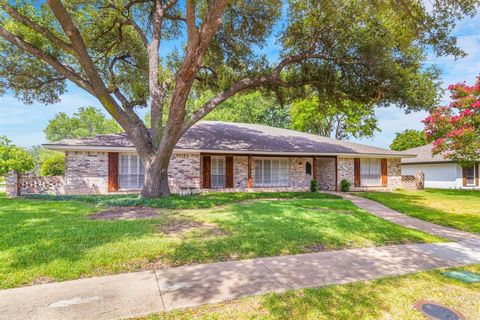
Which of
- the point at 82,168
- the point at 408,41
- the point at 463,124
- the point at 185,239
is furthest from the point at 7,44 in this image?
the point at 463,124

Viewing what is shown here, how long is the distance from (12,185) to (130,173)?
5.32 m

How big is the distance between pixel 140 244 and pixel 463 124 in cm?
2112

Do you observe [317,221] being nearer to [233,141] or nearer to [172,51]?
[233,141]

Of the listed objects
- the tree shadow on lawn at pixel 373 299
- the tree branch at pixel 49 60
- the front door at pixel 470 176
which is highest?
the tree branch at pixel 49 60

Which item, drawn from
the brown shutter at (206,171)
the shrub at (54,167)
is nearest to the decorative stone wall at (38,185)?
the brown shutter at (206,171)

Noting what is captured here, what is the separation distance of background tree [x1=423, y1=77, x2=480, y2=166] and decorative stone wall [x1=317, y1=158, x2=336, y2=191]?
272 inches

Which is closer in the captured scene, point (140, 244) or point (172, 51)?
point (140, 244)

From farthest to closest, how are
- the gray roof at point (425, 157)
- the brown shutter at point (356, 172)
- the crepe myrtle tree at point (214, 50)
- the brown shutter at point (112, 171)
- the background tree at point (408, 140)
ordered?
the background tree at point (408, 140), the gray roof at point (425, 157), the brown shutter at point (356, 172), the brown shutter at point (112, 171), the crepe myrtle tree at point (214, 50)

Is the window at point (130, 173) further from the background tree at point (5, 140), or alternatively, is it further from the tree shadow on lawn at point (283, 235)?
the background tree at point (5, 140)

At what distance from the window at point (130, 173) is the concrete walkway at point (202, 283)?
37.8 feet

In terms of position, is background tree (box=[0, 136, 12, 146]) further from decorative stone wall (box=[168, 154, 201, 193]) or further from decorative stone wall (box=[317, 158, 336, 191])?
decorative stone wall (box=[317, 158, 336, 191])

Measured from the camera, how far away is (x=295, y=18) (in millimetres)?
11422

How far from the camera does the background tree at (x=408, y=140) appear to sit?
38.6 meters

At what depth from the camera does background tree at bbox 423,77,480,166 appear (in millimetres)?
17188
